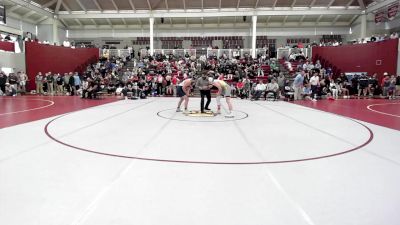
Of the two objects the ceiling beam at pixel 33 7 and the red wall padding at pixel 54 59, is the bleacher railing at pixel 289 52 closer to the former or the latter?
the red wall padding at pixel 54 59

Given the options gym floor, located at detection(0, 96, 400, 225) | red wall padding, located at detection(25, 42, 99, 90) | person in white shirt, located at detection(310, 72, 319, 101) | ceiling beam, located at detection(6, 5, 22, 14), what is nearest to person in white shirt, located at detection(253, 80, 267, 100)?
person in white shirt, located at detection(310, 72, 319, 101)

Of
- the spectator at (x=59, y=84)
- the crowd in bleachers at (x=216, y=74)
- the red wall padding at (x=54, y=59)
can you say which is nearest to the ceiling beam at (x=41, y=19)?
the red wall padding at (x=54, y=59)

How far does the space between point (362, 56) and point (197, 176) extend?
70.8ft

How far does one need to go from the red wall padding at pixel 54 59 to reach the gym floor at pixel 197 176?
16.3m

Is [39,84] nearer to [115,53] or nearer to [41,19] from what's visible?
[115,53]

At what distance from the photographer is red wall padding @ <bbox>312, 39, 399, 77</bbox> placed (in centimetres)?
1953

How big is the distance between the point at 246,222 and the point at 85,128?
17.7ft

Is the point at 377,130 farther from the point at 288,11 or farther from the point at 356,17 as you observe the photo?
the point at 356,17

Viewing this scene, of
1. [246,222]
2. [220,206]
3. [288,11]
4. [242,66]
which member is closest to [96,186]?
[220,206]

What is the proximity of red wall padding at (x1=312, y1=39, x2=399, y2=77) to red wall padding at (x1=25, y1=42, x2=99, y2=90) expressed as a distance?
60.9ft

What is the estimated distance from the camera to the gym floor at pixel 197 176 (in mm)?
2807

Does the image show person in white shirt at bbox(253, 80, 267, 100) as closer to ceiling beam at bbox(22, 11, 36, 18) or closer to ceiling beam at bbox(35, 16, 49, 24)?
ceiling beam at bbox(22, 11, 36, 18)

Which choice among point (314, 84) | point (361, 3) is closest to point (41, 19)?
point (314, 84)

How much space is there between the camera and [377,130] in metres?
7.25
